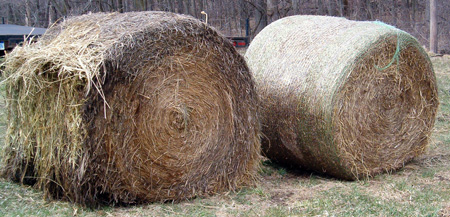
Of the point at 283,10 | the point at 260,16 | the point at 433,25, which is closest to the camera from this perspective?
the point at 433,25

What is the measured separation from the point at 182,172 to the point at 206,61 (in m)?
0.97

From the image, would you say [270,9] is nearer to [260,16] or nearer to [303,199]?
[260,16]

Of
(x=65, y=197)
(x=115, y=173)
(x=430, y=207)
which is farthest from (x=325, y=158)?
(x=65, y=197)

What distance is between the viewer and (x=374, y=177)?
5.05m

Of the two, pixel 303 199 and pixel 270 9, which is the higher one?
pixel 270 9

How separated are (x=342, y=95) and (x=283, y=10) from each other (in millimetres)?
12219

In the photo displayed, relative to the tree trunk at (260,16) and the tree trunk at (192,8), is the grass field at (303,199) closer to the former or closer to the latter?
the tree trunk at (260,16)

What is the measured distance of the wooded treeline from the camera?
14.9m

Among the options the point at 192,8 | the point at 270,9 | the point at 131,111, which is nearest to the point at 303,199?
the point at 131,111

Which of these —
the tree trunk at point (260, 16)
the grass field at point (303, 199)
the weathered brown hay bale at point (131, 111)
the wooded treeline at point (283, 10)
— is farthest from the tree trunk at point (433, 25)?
the weathered brown hay bale at point (131, 111)

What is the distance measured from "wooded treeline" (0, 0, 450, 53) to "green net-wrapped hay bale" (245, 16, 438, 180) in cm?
924

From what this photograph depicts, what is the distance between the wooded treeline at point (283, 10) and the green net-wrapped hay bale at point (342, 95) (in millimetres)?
9243

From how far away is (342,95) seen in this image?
461 centimetres

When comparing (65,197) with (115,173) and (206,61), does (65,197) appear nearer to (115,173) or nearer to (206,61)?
(115,173)
